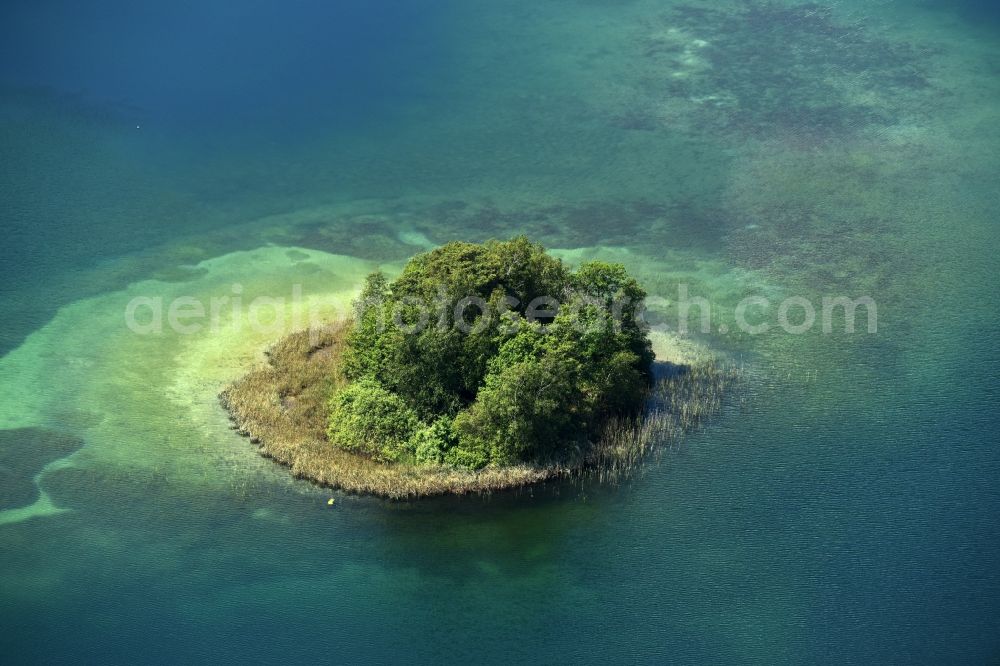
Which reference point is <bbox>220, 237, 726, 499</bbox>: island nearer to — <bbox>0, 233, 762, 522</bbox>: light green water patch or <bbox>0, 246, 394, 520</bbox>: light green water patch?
<bbox>0, 246, 394, 520</bbox>: light green water patch

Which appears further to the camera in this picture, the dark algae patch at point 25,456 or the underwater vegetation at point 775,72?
the underwater vegetation at point 775,72

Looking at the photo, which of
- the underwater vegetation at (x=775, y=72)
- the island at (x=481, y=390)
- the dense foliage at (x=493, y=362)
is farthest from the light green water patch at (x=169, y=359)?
the underwater vegetation at (x=775, y=72)

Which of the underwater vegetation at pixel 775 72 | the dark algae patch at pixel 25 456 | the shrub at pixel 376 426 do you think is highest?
the underwater vegetation at pixel 775 72

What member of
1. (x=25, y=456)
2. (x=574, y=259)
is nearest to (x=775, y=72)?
(x=574, y=259)

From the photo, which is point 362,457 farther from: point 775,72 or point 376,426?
point 775,72

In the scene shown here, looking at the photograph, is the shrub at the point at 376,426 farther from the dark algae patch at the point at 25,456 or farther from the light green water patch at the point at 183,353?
the dark algae patch at the point at 25,456

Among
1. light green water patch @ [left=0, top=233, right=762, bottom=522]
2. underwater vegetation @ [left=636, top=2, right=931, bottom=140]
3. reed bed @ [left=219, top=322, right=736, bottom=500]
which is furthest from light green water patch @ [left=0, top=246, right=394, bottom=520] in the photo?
underwater vegetation @ [left=636, top=2, right=931, bottom=140]
